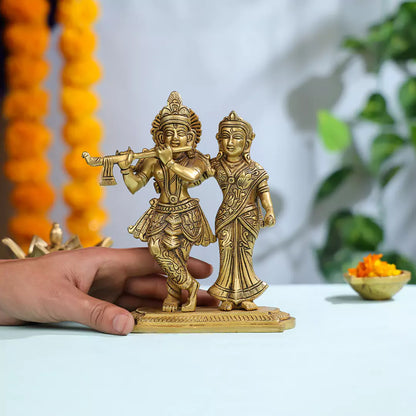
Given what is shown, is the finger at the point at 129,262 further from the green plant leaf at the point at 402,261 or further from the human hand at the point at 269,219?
the green plant leaf at the point at 402,261

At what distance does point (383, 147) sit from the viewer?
2783mm

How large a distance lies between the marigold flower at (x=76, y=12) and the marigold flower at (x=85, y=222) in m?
0.91

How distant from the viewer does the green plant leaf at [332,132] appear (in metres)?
2.75

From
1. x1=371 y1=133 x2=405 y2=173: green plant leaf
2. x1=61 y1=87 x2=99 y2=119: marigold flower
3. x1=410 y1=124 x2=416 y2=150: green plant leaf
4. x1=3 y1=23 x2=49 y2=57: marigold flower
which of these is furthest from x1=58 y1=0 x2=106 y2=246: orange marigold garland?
x1=410 y1=124 x2=416 y2=150: green plant leaf

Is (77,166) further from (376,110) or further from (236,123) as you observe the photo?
(236,123)

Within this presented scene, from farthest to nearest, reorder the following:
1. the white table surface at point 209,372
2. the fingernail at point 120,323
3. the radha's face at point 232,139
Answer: the radha's face at point 232,139
the fingernail at point 120,323
the white table surface at point 209,372

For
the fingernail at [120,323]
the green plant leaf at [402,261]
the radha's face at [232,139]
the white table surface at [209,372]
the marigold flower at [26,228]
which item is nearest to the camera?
the white table surface at [209,372]

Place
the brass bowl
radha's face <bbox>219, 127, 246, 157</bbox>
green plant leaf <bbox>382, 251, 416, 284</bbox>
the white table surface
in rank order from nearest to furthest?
the white table surface → radha's face <bbox>219, 127, 246, 157</bbox> → the brass bowl → green plant leaf <bbox>382, 251, 416, 284</bbox>

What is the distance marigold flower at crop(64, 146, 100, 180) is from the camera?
2.61 metres

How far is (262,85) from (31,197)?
1321mm

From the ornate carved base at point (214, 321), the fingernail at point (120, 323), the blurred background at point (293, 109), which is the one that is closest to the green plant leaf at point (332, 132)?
the blurred background at point (293, 109)

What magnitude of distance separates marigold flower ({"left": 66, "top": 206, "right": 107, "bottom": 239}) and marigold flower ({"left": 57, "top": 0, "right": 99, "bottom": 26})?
909 mm

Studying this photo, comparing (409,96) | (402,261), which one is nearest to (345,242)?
(402,261)

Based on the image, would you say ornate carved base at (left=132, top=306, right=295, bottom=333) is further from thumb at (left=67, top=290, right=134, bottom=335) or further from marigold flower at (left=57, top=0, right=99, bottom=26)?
marigold flower at (left=57, top=0, right=99, bottom=26)
